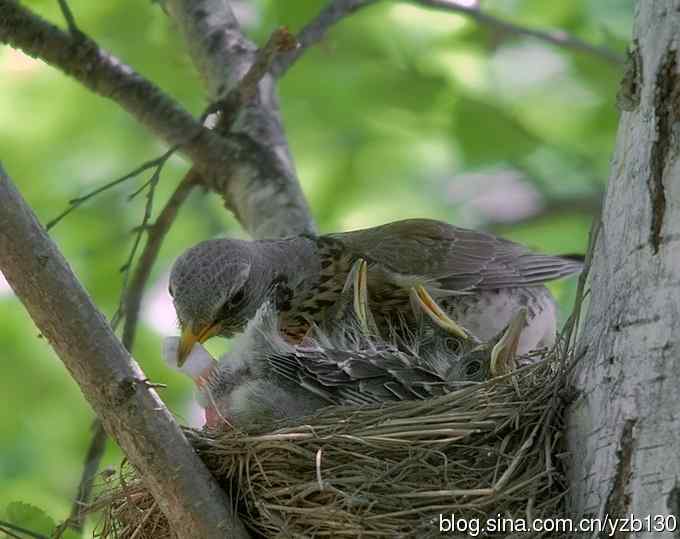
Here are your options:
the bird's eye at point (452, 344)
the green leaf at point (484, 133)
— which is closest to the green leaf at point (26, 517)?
the bird's eye at point (452, 344)

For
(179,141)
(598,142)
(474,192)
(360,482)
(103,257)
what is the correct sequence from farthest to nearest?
(474,192) < (598,142) < (103,257) < (179,141) < (360,482)

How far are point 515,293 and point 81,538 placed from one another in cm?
230

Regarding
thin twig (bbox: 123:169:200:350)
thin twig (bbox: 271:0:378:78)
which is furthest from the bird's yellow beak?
thin twig (bbox: 271:0:378:78)

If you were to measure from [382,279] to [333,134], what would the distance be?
2130 mm

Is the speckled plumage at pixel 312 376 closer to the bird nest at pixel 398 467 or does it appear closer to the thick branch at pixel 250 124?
the bird nest at pixel 398 467

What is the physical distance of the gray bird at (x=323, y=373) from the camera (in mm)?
3705

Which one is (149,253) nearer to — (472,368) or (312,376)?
(312,376)

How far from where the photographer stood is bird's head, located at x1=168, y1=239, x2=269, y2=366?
13.8ft

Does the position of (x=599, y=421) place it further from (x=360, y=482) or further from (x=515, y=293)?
(x=515, y=293)

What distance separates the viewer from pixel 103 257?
604cm

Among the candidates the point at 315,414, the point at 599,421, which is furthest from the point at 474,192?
the point at 599,421

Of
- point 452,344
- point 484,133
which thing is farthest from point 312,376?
point 484,133

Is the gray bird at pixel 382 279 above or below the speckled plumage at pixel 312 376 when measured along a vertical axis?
above

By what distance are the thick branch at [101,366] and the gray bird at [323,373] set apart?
0.67m
